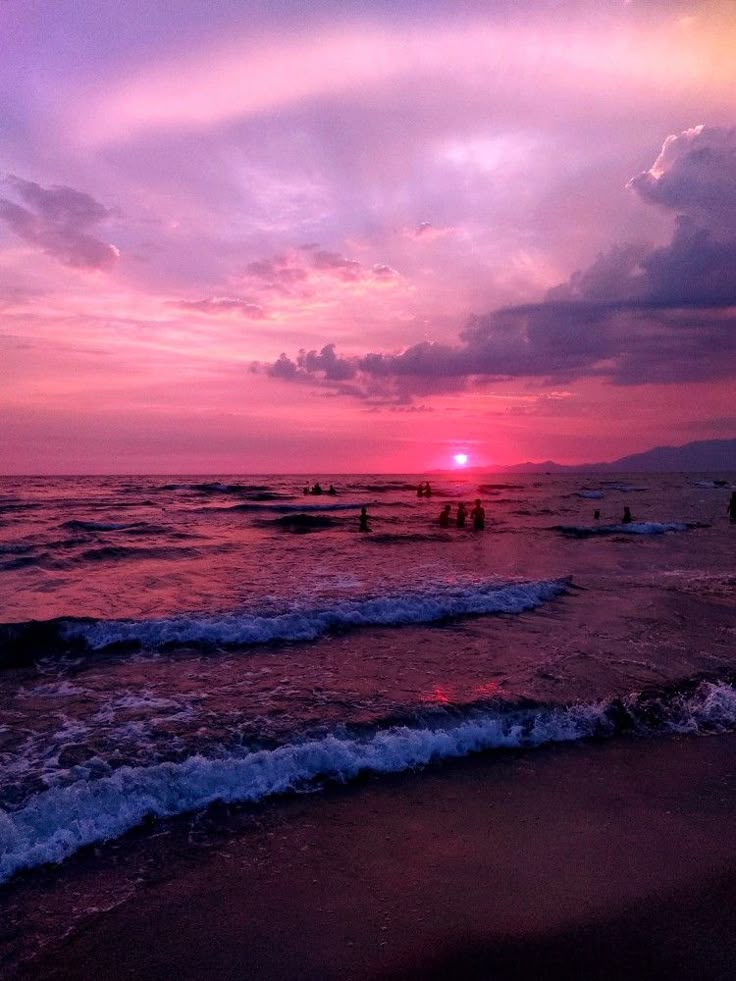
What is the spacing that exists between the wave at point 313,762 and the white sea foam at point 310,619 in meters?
5.68

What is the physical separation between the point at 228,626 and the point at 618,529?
101 ft

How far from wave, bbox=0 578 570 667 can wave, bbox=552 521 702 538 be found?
22.4 metres

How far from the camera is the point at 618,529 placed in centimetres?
3847

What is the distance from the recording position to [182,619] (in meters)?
13.8

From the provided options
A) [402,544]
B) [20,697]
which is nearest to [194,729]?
[20,697]

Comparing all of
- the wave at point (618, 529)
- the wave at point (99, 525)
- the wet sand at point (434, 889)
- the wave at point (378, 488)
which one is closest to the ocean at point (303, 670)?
the wet sand at point (434, 889)

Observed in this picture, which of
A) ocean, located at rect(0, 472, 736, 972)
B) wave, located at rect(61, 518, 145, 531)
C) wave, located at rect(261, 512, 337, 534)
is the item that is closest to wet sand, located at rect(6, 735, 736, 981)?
ocean, located at rect(0, 472, 736, 972)

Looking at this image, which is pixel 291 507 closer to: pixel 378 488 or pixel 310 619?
pixel 310 619

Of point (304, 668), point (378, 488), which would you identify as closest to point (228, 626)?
point (304, 668)

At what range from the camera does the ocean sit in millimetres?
6844

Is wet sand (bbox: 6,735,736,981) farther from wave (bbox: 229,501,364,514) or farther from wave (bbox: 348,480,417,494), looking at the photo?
wave (bbox: 348,480,417,494)

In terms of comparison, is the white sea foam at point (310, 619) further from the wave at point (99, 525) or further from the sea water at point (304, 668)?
the wave at point (99, 525)

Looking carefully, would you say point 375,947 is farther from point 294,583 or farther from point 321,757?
point 294,583

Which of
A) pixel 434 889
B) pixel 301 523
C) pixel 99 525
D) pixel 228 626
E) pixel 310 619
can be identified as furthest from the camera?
pixel 301 523
